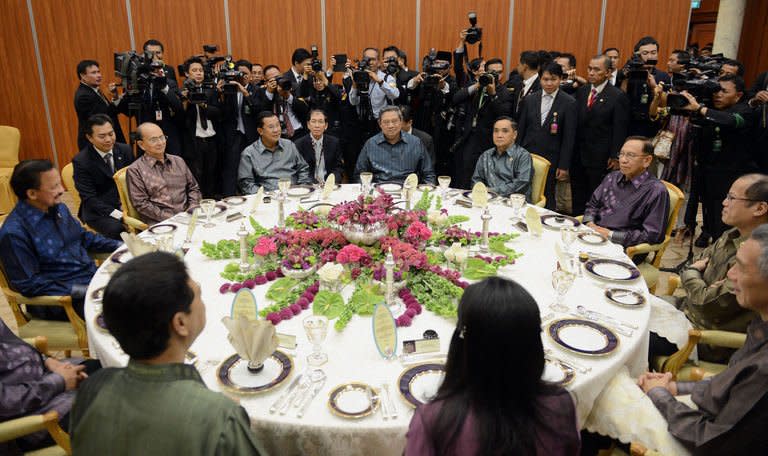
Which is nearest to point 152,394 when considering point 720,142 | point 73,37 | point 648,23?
point 720,142

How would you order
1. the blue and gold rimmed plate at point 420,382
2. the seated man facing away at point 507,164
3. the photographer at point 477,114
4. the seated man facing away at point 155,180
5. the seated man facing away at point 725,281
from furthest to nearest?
the photographer at point 477,114 < the seated man facing away at point 507,164 < the seated man facing away at point 155,180 < the seated man facing away at point 725,281 < the blue and gold rimmed plate at point 420,382

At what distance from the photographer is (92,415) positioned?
1153mm

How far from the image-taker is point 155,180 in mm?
3633

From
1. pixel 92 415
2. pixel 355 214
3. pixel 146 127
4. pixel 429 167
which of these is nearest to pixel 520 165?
pixel 429 167

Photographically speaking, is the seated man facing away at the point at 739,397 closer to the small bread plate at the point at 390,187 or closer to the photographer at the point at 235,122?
the small bread plate at the point at 390,187

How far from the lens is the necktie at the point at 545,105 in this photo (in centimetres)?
471

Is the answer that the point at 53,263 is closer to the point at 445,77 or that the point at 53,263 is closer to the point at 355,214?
the point at 355,214

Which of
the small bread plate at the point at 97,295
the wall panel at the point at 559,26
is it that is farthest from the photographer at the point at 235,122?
the small bread plate at the point at 97,295

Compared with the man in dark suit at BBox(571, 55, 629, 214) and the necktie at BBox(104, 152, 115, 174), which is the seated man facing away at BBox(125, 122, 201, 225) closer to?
the necktie at BBox(104, 152, 115, 174)

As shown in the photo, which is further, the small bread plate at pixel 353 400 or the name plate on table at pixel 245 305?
the name plate on table at pixel 245 305

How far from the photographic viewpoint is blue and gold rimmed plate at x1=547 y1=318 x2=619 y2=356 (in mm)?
1817

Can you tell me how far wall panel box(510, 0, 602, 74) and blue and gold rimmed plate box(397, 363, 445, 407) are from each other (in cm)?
570

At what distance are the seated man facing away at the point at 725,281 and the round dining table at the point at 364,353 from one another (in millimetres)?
278

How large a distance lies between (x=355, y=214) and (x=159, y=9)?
17.8 feet
